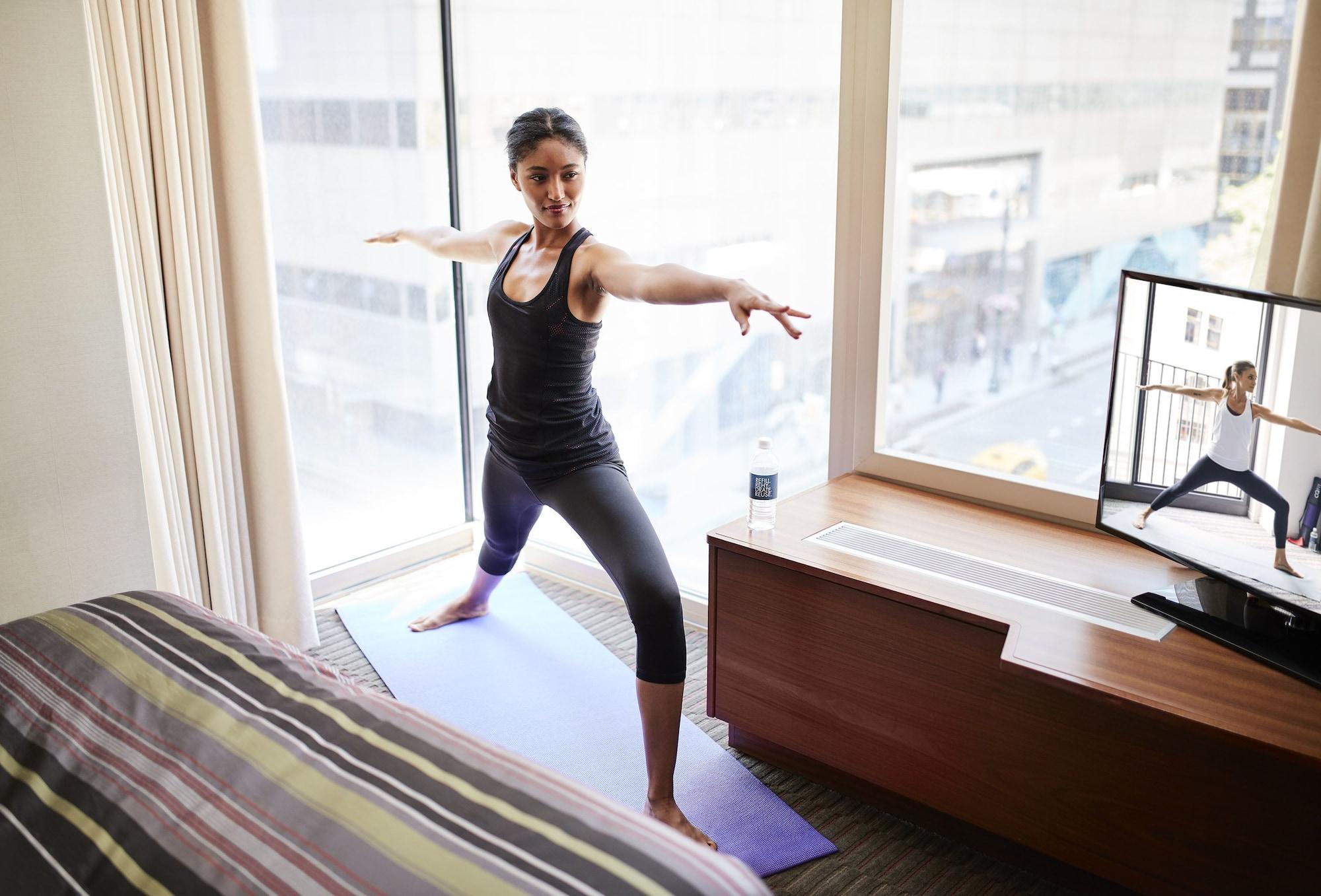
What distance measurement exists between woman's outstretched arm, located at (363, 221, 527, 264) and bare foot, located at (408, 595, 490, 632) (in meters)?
1.02

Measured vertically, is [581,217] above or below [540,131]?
below

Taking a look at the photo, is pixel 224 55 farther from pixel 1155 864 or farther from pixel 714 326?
pixel 1155 864

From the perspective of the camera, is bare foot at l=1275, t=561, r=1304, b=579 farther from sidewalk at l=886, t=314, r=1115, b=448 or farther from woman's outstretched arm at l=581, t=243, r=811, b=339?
woman's outstretched arm at l=581, t=243, r=811, b=339

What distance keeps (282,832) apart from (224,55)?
6.63 feet

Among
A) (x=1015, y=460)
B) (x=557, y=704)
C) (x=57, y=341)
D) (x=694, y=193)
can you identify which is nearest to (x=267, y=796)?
(x=557, y=704)

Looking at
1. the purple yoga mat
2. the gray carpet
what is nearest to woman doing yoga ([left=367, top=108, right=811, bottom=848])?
the purple yoga mat

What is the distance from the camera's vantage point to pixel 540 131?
2.28 metres

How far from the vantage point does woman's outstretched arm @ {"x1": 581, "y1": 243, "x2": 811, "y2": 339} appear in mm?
1790

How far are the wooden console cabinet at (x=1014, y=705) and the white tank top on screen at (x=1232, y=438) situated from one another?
0.31 meters

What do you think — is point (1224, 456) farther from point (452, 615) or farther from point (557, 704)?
point (452, 615)

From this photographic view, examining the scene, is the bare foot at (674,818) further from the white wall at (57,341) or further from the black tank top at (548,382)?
the white wall at (57,341)

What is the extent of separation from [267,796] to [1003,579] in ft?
4.53

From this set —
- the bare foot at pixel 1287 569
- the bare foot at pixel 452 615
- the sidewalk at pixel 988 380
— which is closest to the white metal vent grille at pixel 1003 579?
the bare foot at pixel 1287 569

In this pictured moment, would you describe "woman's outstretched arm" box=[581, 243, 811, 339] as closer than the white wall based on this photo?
Yes
